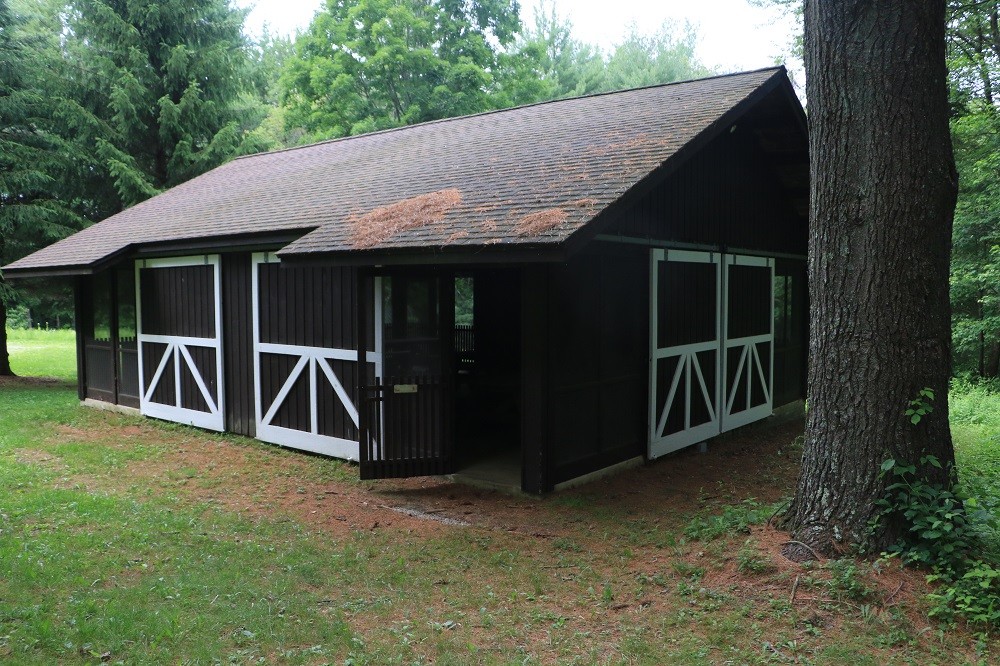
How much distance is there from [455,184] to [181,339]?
491 cm

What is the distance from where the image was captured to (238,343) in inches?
373

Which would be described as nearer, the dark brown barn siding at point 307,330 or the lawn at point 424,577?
the lawn at point 424,577

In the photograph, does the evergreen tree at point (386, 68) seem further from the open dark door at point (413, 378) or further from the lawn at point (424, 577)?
the lawn at point (424, 577)

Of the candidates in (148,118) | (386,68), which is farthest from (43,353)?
(386,68)

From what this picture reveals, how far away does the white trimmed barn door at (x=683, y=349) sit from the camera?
319 inches

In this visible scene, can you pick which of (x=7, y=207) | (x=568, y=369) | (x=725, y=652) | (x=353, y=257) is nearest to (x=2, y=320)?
(x=7, y=207)

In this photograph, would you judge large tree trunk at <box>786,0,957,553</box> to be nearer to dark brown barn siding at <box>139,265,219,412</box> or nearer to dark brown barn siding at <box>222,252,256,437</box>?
dark brown barn siding at <box>222,252,256,437</box>

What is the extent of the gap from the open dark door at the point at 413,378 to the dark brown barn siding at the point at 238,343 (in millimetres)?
2853

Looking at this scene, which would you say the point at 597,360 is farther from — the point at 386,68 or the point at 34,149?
the point at 386,68

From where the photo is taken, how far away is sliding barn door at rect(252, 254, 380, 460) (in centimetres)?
815

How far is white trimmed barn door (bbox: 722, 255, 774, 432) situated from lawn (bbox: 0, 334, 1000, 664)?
2275 millimetres

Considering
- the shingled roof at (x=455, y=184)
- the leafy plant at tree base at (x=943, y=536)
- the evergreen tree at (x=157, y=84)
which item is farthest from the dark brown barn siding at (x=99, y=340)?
the leafy plant at tree base at (x=943, y=536)

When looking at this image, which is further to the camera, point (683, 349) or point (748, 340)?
point (748, 340)

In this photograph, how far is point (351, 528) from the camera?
19.6 feet
